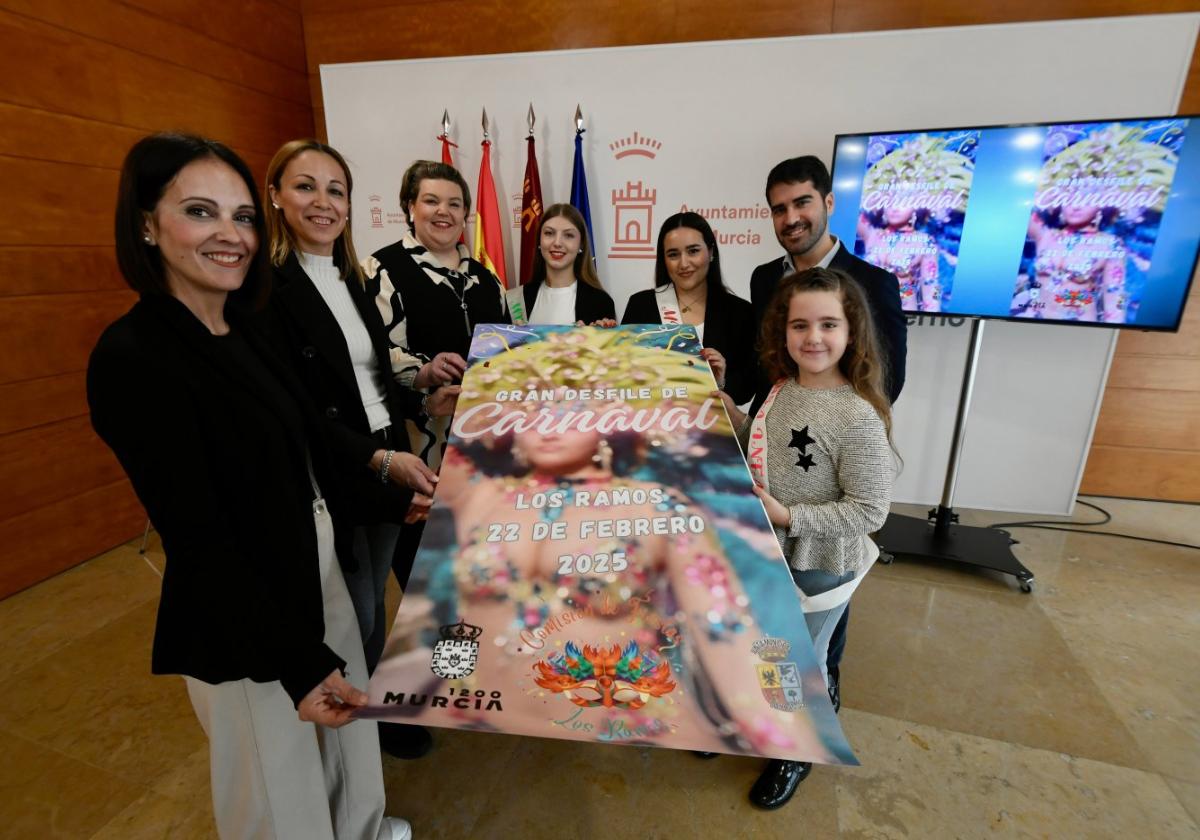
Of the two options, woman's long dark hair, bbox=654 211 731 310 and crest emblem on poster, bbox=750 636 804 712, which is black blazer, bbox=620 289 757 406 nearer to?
woman's long dark hair, bbox=654 211 731 310

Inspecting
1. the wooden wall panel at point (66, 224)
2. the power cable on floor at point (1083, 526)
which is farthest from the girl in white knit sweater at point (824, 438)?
the wooden wall panel at point (66, 224)

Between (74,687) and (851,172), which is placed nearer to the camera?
(74,687)

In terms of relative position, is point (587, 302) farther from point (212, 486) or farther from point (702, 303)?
point (212, 486)

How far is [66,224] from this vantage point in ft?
8.45

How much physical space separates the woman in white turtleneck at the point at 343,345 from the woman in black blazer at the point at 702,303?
31.6 inches

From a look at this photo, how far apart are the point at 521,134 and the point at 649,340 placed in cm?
247

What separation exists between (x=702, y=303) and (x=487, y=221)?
186 cm

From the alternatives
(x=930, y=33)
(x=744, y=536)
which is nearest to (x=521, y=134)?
(x=930, y=33)

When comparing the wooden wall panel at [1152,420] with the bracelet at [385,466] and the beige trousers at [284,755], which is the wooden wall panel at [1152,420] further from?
the beige trousers at [284,755]

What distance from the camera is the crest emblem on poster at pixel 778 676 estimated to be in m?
0.77

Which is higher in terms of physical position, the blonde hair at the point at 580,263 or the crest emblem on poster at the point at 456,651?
the blonde hair at the point at 580,263

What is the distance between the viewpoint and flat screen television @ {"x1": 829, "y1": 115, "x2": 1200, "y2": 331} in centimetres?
225

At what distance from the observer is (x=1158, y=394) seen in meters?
3.22

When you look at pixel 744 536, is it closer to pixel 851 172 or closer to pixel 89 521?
pixel 851 172
